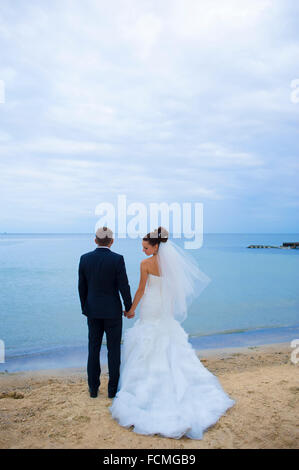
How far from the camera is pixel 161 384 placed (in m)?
3.73

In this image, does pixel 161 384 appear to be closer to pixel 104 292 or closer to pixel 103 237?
pixel 104 292

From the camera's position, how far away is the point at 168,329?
409 centimetres

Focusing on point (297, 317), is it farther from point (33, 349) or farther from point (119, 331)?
point (119, 331)

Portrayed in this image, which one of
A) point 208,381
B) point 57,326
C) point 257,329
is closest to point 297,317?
point 257,329

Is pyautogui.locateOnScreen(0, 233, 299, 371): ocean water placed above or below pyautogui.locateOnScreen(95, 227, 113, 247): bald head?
below

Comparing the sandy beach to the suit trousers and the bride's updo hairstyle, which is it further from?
the bride's updo hairstyle

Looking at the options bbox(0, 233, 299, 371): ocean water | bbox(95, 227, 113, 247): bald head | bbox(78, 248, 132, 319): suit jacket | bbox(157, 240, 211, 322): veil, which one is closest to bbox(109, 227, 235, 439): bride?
bbox(157, 240, 211, 322): veil

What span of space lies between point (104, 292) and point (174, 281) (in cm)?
87

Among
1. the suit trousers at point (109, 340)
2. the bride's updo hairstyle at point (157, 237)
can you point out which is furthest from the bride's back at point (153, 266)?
the suit trousers at point (109, 340)

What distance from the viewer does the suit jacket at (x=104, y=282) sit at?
3.94m

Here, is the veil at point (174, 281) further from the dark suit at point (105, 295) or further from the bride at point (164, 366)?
the dark suit at point (105, 295)

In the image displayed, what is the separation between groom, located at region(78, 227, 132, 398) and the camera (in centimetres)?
395

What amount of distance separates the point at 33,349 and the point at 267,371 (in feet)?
17.5
